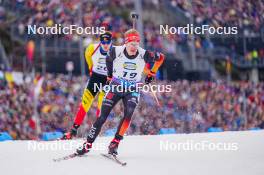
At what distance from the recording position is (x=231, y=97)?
711 inches

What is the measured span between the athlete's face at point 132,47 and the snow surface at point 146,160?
157 cm

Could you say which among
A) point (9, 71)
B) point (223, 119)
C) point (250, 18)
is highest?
point (250, 18)

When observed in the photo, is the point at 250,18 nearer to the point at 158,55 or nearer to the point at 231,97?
the point at 231,97

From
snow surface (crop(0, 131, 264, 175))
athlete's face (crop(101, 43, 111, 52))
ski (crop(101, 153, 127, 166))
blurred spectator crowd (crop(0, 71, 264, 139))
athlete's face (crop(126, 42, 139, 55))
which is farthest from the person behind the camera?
blurred spectator crowd (crop(0, 71, 264, 139))

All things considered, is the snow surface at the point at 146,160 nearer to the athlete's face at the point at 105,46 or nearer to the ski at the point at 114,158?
the ski at the point at 114,158

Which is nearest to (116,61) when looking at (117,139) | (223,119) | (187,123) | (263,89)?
(117,139)

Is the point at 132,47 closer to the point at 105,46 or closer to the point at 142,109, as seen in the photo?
the point at 105,46

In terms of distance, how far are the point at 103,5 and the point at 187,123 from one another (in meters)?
5.93

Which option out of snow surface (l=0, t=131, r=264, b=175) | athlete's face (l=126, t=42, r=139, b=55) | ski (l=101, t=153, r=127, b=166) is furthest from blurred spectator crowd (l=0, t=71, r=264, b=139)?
athlete's face (l=126, t=42, r=139, b=55)

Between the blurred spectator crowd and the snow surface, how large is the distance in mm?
2452

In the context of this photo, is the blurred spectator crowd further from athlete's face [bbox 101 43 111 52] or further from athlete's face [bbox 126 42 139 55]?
athlete's face [bbox 126 42 139 55]

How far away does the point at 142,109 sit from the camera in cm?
1337

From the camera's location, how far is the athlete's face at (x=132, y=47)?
8.01 metres

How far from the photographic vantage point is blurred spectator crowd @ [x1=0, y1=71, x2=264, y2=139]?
13461 mm
